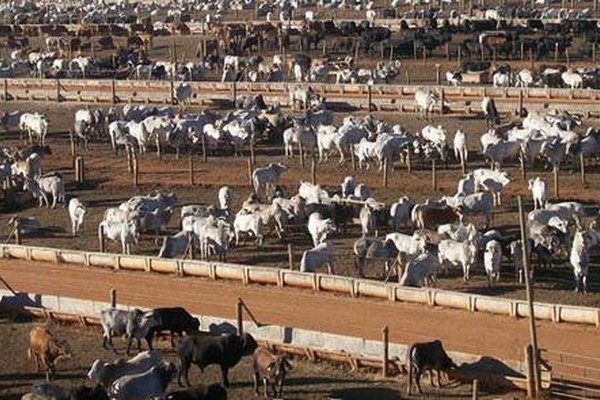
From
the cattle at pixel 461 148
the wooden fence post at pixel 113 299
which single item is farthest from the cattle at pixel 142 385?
the cattle at pixel 461 148

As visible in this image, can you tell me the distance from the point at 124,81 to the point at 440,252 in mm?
39592

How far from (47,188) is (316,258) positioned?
12.7 metres

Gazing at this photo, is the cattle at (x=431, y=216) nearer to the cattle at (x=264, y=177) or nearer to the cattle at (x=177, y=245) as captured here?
the cattle at (x=177, y=245)

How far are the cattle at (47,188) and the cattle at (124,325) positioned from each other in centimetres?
1330

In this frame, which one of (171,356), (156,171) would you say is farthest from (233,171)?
(171,356)

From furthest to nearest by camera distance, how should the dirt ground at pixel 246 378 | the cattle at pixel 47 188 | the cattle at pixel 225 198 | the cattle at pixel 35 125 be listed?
the cattle at pixel 35 125, the cattle at pixel 47 188, the cattle at pixel 225 198, the dirt ground at pixel 246 378

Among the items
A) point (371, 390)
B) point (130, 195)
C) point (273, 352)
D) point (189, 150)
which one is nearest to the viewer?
point (371, 390)

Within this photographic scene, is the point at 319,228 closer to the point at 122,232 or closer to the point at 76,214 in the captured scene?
the point at 122,232

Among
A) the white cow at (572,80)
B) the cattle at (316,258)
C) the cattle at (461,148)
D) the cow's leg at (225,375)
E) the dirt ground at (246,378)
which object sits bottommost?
the dirt ground at (246,378)

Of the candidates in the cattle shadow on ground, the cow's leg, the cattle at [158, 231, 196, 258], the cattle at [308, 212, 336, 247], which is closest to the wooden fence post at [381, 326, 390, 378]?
the cattle shadow on ground

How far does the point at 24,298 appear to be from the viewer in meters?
29.2

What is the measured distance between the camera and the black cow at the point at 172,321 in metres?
25.4

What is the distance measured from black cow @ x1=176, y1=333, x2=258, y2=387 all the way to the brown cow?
2.54 m

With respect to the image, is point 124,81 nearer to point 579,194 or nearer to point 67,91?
point 67,91
